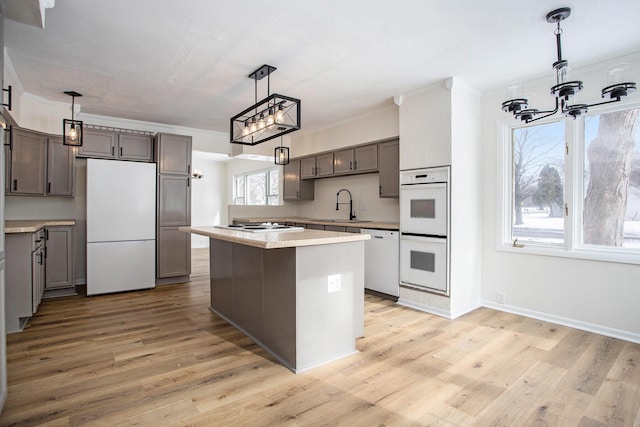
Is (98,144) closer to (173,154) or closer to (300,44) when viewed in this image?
(173,154)

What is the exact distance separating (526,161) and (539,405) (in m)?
2.57

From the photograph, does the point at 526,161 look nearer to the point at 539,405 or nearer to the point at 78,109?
the point at 539,405

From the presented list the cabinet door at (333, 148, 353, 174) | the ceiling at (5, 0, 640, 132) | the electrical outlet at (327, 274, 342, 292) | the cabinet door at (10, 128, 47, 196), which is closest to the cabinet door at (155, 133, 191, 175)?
the ceiling at (5, 0, 640, 132)

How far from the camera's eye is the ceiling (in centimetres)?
234

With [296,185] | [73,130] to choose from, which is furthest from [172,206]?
[296,185]

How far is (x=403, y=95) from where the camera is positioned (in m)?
4.02

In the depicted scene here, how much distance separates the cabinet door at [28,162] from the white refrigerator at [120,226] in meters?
0.59

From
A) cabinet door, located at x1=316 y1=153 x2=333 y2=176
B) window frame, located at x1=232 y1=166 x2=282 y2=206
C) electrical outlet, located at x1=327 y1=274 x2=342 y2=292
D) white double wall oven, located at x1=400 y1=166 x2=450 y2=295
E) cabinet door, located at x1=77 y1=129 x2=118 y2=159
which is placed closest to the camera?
electrical outlet, located at x1=327 y1=274 x2=342 y2=292

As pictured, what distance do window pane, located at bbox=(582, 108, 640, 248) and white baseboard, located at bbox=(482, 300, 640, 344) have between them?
759 millimetres

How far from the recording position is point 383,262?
4270mm

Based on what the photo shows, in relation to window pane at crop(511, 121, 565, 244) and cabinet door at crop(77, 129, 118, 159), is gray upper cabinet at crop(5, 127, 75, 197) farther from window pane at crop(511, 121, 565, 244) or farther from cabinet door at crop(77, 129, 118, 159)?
window pane at crop(511, 121, 565, 244)

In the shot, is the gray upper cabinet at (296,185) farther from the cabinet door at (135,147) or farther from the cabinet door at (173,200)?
the cabinet door at (135,147)

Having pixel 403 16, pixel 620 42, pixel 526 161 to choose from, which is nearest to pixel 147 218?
pixel 403 16

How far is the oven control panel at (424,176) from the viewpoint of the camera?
364 cm
